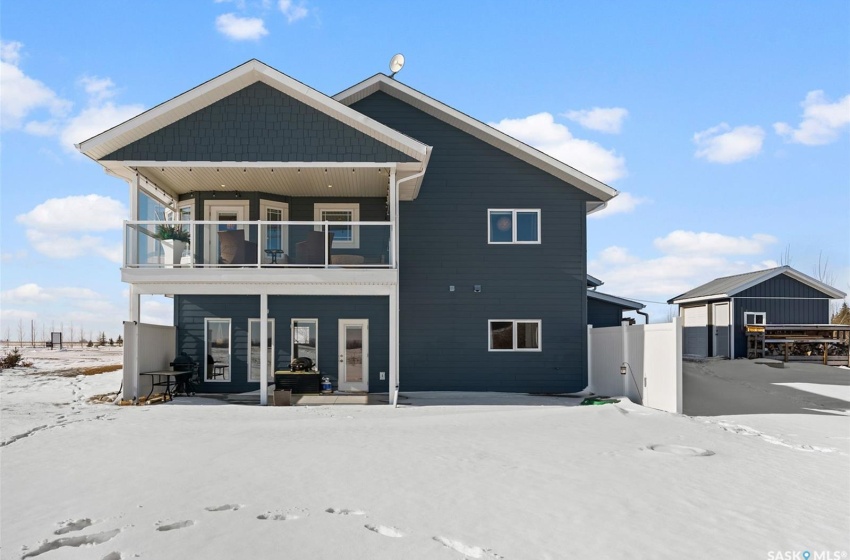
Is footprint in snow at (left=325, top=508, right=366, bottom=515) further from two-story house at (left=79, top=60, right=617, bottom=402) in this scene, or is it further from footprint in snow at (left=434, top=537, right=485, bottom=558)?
two-story house at (left=79, top=60, right=617, bottom=402)

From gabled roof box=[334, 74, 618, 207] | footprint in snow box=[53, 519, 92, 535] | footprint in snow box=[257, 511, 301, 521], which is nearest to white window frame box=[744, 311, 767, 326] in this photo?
gabled roof box=[334, 74, 618, 207]

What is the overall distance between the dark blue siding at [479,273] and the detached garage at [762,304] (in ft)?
34.5

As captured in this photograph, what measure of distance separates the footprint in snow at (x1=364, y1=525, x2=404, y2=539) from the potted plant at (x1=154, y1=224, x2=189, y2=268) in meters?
11.1

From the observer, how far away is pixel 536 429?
1171 centimetres

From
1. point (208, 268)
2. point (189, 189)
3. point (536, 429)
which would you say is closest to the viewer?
point (536, 429)

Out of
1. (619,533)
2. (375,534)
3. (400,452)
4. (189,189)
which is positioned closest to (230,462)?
Answer: (400,452)

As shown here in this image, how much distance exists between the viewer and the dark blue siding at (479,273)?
18.4 m

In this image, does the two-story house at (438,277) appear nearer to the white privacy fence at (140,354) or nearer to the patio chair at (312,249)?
the white privacy fence at (140,354)

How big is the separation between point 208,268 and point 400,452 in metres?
7.74

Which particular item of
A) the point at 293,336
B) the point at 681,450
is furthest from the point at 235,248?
the point at 681,450

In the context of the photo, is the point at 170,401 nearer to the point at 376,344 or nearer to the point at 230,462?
the point at 376,344

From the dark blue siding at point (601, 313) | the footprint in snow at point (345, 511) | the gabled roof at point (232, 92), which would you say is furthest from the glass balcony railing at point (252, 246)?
the footprint in snow at point (345, 511)

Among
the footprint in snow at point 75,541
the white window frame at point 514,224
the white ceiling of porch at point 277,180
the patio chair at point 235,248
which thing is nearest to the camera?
the footprint in snow at point 75,541

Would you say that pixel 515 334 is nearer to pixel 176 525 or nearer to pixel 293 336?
pixel 293 336
